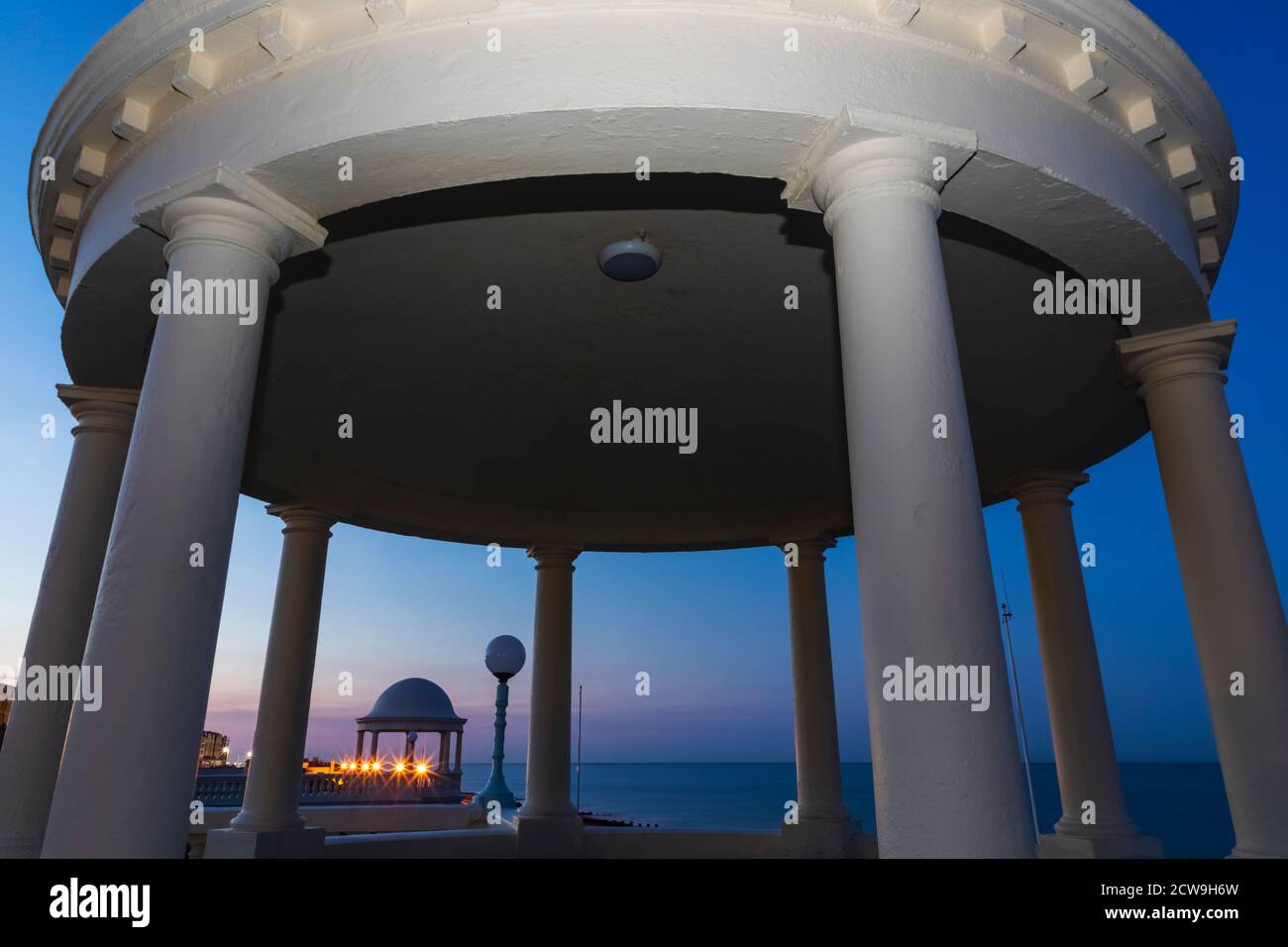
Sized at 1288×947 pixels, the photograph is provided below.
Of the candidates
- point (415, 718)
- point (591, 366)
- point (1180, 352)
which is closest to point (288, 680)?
point (591, 366)

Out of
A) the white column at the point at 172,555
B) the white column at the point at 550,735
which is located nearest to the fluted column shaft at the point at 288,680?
the white column at the point at 550,735

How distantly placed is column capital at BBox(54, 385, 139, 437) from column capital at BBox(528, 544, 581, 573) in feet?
57.4

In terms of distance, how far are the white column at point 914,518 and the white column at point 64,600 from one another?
16292mm

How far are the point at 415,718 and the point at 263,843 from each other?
41274 mm

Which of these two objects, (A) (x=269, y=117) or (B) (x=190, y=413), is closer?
(B) (x=190, y=413)

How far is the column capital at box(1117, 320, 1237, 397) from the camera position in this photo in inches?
669

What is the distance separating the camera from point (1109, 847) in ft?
73.4

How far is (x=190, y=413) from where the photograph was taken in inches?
477

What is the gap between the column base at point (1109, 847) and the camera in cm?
2220

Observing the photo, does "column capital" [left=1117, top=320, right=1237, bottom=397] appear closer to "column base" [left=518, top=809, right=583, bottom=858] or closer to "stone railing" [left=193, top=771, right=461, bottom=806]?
"column base" [left=518, top=809, right=583, bottom=858]

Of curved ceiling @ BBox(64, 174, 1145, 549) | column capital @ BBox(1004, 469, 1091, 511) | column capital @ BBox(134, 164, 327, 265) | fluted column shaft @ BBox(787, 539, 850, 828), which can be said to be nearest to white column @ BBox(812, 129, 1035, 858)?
curved ceiling @ BBox(64, 174, 1145, 549)
